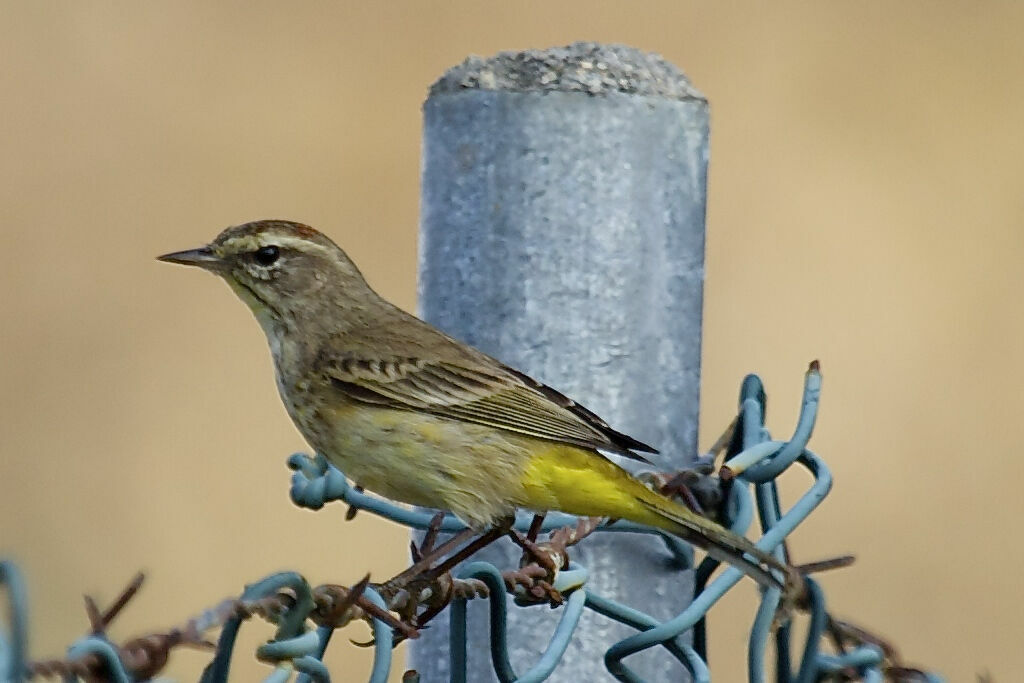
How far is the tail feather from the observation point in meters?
2.86

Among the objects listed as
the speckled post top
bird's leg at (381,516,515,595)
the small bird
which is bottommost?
bird's leg at (381,516,515,595)

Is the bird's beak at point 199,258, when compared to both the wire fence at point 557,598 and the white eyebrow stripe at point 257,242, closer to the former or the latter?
the white eyebrow stripe at point 257,242

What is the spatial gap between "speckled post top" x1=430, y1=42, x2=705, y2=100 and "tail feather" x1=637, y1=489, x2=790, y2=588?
73cm

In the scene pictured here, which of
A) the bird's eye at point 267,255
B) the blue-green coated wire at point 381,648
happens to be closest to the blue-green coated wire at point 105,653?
the blue-green coated wire at point 381,648

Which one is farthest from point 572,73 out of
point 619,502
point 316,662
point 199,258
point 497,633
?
point 316,662

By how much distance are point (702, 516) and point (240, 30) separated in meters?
4.51

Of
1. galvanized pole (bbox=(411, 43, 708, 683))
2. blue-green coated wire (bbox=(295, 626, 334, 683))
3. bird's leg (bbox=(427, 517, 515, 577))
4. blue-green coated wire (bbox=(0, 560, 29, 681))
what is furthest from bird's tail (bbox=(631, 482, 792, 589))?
blue-green coated wire (bbox=(0, 560, 29, 681))

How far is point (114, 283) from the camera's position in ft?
21.8

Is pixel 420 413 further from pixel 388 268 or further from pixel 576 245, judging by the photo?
pixel 388 268

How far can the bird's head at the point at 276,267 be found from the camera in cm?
378

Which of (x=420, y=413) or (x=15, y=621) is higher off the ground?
(x=15, y=621)

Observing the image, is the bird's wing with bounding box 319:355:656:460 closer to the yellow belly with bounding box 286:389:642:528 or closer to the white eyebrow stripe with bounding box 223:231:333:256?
the yellow belly with bounding box 286:389:642:528

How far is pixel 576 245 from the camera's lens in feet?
9.89

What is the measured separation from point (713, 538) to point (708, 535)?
1cm
